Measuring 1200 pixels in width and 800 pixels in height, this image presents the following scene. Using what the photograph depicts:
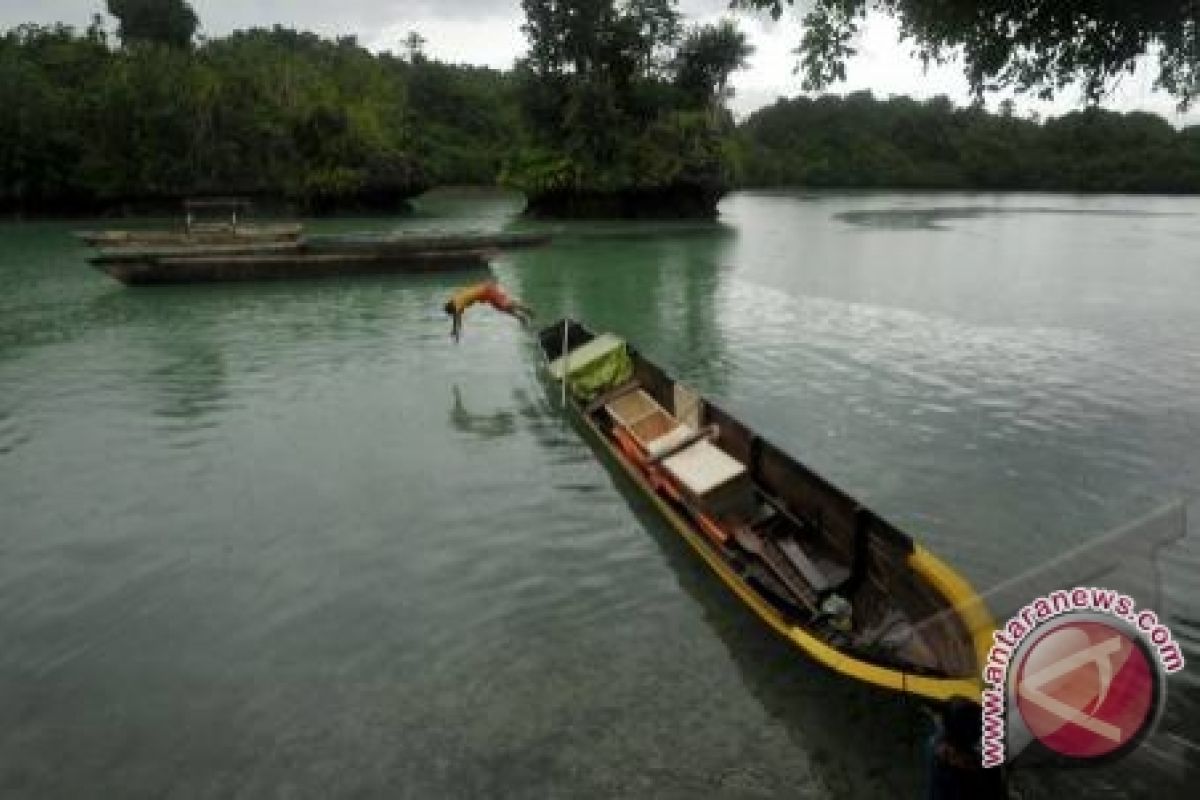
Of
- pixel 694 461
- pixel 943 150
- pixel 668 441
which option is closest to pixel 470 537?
pixel 694 461

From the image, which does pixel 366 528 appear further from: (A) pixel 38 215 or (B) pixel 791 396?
(A) pixel 38 215

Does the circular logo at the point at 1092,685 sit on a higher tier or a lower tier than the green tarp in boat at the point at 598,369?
higher

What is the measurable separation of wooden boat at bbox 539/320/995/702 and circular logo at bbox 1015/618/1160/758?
2.47 meters

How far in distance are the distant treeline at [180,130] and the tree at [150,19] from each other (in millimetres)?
12113

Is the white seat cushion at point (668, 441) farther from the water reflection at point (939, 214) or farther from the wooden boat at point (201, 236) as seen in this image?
the water reflection at point (939, 214)

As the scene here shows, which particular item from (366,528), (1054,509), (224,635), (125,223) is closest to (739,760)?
(224,635)

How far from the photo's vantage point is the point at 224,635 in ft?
29.1

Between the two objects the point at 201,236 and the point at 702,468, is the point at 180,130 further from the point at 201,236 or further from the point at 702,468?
the point at 702,468

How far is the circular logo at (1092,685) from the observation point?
3006 mm

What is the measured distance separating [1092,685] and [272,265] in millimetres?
34061

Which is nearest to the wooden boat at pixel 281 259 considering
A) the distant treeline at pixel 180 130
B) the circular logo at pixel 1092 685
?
the circular logo at pixel 1092 685

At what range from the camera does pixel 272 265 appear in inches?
1318

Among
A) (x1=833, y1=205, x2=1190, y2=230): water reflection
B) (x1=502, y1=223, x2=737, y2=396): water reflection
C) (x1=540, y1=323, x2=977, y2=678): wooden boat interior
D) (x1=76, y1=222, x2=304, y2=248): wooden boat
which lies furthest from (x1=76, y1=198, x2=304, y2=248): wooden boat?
(x1=833, y1=205, x2=1190, y2=230): water reflection

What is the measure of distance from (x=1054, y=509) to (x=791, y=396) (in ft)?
21.1
